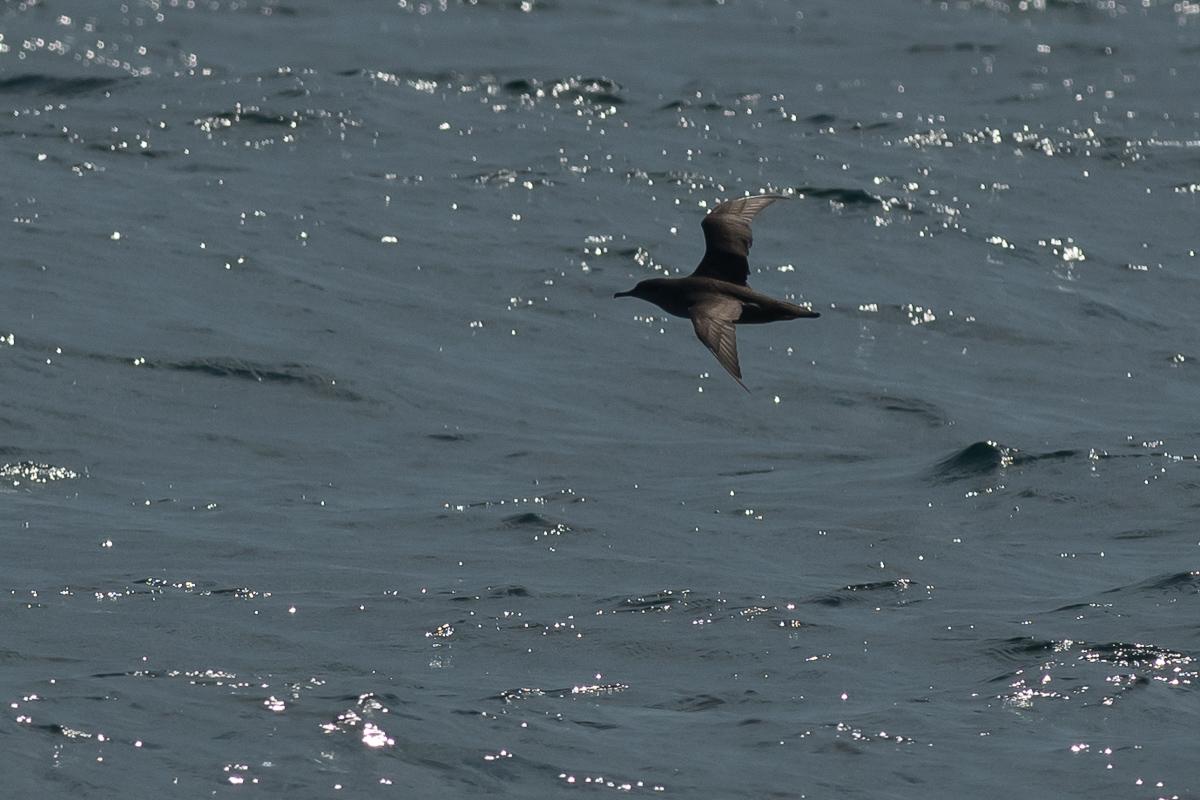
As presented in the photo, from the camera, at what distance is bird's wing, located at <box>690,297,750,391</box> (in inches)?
462

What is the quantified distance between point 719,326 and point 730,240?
1.85 meters

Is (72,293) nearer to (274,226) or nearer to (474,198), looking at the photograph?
(274,226)

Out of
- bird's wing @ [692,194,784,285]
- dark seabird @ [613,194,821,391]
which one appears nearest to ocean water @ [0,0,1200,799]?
dark seabird @ [613,194,821,391]

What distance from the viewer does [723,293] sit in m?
13.2

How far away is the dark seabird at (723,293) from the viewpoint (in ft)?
40.1

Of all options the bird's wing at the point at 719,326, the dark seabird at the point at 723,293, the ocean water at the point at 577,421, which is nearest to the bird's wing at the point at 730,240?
the dark seabird at the point at 723,293

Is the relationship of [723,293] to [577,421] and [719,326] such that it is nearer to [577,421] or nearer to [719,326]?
[719,326]

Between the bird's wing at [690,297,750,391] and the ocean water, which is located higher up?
the bird's wing at [690,297,750,391]

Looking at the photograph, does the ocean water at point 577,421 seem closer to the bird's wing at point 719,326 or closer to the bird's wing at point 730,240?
the bird's wing at point 719,326

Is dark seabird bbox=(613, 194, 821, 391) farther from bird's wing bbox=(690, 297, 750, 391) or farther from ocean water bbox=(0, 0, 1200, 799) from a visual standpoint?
ocean water bbox=(0, 0, 1200, 799)

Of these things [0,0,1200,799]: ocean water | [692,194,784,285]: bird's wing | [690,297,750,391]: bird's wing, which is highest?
[692,194,784,285]: bird's wing

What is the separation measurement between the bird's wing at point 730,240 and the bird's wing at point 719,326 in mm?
799

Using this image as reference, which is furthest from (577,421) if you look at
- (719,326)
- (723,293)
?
(719,326)

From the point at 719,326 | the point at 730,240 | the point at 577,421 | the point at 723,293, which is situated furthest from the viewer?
the point at 577,421
